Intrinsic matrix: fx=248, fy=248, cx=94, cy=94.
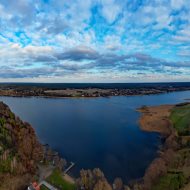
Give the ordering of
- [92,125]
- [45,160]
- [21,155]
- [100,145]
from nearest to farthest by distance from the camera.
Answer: [21,155] → [45,160] → [100,145] → [92,125]

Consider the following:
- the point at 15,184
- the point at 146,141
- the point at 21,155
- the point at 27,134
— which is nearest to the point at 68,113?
the point at 146,141

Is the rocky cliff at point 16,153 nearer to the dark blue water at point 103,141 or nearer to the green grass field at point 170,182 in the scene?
the dark blue water at point 103,141

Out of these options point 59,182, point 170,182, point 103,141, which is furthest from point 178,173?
point 103,141

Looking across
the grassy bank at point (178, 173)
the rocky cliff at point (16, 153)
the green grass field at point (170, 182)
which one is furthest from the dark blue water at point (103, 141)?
the rocky cliff at point (16, 153)

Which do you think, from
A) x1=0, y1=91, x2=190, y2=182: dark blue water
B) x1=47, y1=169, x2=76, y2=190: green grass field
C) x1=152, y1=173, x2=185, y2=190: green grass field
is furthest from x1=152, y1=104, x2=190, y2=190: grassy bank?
x1=47, y1=169, x2=76, y2=190: green grass field

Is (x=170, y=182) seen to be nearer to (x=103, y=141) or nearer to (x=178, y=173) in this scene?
(x=178, y=173)

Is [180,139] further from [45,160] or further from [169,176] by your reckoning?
[45,160]
